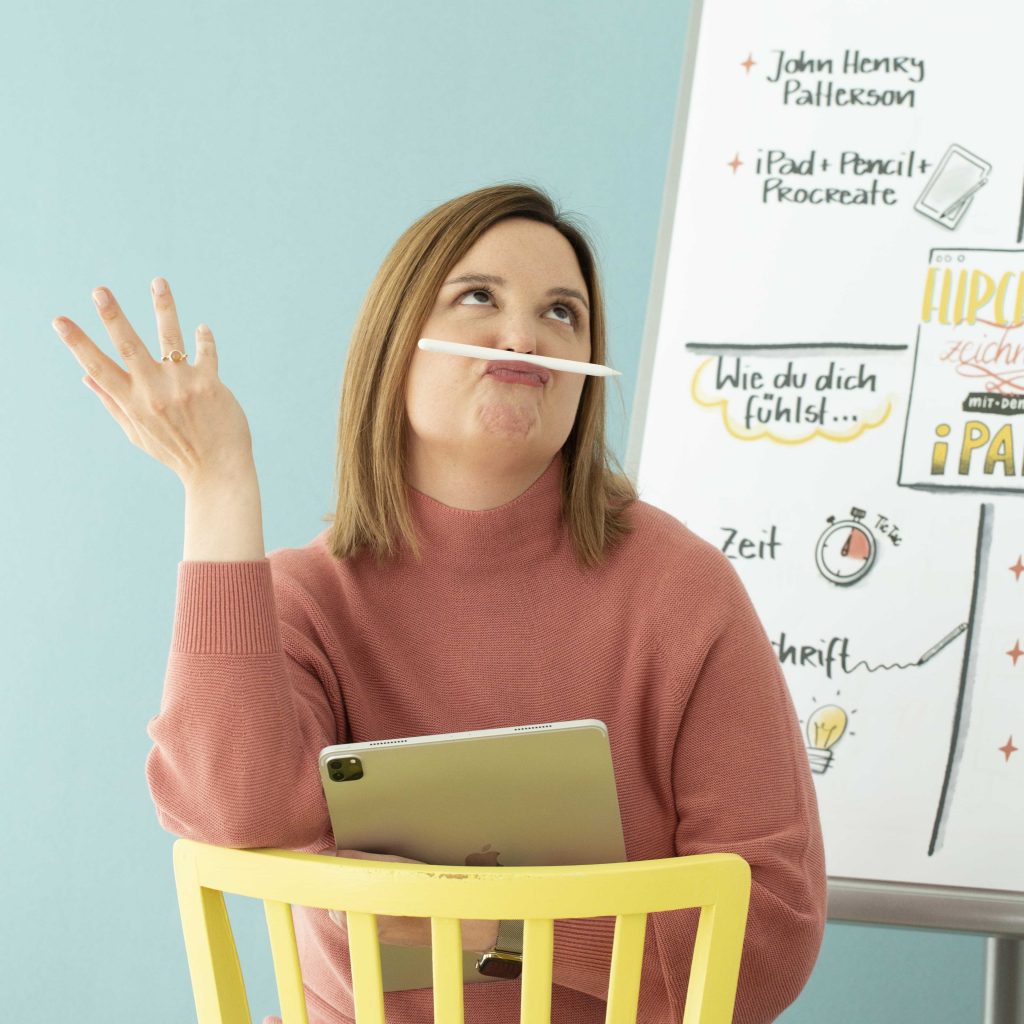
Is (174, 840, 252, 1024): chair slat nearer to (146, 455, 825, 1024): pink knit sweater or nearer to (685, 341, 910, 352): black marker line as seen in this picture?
(146, 455, 825, 1024): pink knit sweater

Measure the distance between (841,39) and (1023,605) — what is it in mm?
729

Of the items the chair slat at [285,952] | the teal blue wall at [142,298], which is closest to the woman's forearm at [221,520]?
the chair slat at [285,952]

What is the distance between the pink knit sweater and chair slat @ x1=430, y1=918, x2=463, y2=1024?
262 millimetres

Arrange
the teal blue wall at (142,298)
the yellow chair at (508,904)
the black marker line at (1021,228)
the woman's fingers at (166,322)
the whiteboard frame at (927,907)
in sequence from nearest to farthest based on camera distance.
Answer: the yellow chair at (508,904) → the woman's fingers at (166,322) → the whiteboard frame at (927,907) → the black marker line at (1021,228) → the teal blue wall at (142,298)

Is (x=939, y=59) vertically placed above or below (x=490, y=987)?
above

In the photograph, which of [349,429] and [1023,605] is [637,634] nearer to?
[349,429]

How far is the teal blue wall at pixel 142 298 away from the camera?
208cm

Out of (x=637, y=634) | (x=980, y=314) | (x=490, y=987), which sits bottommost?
(x=490, y=987)

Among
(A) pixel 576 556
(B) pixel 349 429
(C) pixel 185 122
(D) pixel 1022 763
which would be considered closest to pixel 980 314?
(D) pixel 1022 763

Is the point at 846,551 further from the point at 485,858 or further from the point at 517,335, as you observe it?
the point at 485,858

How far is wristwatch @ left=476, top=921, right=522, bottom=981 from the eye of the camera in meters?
0.96

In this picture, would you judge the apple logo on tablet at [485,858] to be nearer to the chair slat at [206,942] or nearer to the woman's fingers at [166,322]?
the chair slat at [206,942]

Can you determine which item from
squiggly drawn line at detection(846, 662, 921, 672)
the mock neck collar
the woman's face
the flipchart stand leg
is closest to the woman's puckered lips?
the woman's face

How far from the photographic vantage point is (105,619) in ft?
6.98
